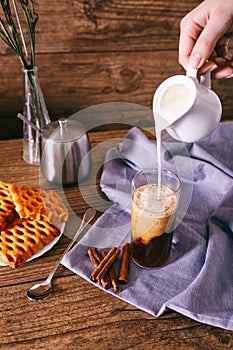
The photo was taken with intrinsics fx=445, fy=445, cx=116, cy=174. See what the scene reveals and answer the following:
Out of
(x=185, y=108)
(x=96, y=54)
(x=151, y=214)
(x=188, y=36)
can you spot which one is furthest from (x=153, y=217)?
(x=96, y=54)

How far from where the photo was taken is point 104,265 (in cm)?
87

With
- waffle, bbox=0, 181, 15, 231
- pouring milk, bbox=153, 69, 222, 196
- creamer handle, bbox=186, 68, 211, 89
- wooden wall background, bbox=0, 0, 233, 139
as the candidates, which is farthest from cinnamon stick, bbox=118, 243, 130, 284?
wooden wall background, bbox=0, 0, 233, 139

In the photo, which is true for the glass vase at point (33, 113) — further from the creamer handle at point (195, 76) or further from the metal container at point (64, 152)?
the creamer handle at point (195, 76)

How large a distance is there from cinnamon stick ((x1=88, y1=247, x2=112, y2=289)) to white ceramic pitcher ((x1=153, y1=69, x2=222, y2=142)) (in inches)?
11.2

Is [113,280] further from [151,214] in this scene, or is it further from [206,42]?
[206,42]

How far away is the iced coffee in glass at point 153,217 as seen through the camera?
86 centimetres

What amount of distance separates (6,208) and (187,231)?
0.39m

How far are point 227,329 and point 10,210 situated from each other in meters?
0.50

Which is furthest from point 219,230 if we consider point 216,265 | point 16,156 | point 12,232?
point 16,156

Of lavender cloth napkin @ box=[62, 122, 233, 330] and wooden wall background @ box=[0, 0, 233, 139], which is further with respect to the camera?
wooden wall background @ box=[0, 0, 233, 139]

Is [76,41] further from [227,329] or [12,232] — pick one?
[227,329]

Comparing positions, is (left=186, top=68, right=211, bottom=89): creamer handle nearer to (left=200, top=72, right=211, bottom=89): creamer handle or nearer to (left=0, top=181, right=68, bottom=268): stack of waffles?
(left=200, top=72, right=211, bottom=89): creamer handle

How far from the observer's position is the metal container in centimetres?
108

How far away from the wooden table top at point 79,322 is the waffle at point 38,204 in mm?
126
